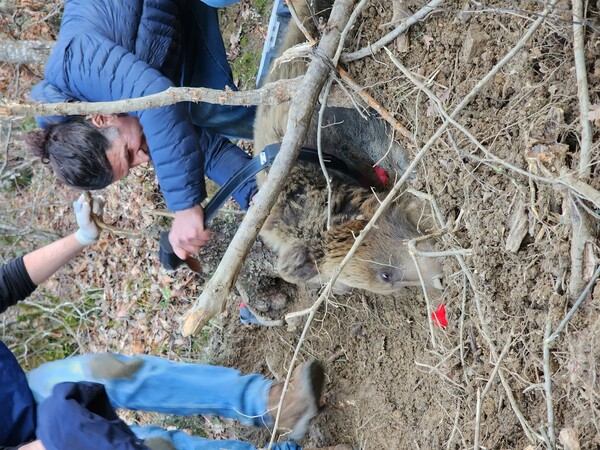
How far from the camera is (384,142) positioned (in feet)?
13.2

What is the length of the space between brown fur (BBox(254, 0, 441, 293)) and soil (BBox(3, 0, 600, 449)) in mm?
391

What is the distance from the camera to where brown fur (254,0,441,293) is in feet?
12.9

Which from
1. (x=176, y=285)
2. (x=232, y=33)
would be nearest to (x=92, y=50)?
(x=176, y=285)

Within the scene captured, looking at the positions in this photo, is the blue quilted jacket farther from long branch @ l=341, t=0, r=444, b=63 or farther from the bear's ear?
long branch @ l=341, t=0, r=444, b=63

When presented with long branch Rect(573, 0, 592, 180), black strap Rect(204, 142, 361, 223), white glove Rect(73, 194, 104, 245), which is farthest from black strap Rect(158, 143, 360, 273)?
long branch Rect(573, 0, 592, 180)

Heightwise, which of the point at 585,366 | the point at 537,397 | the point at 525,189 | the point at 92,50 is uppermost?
the point at 92,50

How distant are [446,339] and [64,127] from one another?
9.25 feet

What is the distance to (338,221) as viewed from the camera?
3928mm

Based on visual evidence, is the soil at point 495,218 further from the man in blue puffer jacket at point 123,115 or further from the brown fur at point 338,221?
the man in blue puffer jacket at point 123,115

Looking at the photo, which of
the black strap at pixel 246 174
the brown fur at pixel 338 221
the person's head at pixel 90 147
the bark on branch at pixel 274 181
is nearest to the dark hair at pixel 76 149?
the person's head at pixel 90 147

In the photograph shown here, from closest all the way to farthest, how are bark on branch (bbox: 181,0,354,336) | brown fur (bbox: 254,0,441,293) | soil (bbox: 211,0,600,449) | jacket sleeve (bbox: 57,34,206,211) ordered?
soil (bbox: 211,0,600,449)
bark on branch (bbox: 181,0,354,336)
jacket sleeve (bbox: 57,34,206,211)
brown fur (bbox: 254,0,441,293)

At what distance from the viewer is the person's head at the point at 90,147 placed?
3.49 meters

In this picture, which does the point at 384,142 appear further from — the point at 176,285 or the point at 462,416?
the point at 176,285

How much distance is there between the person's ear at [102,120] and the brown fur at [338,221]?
1.15 meters
